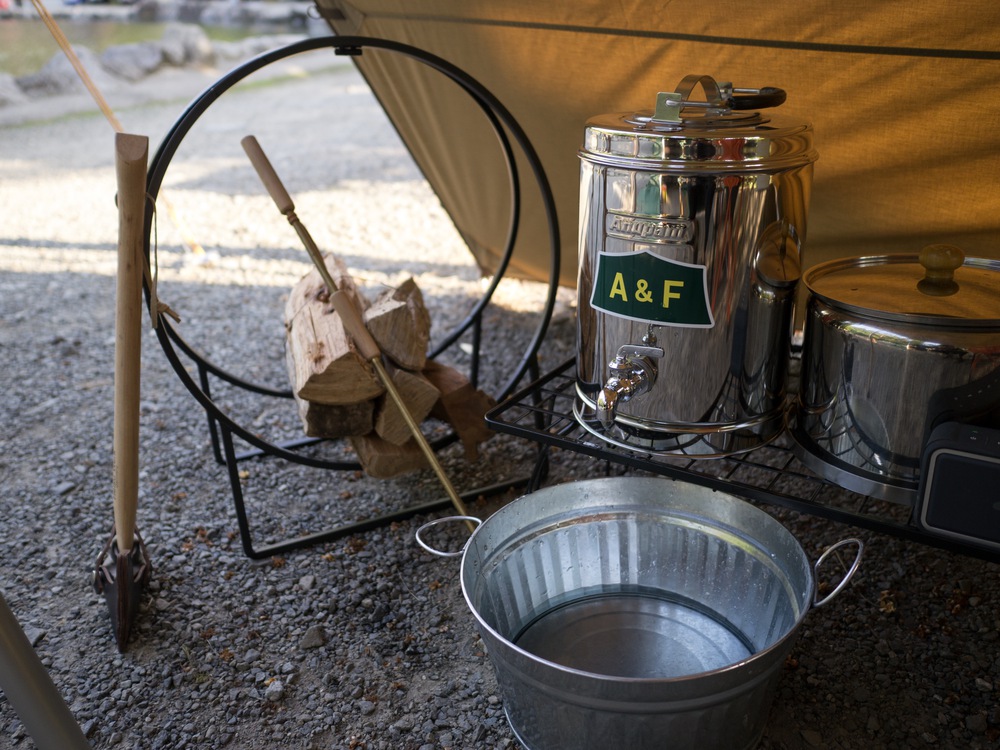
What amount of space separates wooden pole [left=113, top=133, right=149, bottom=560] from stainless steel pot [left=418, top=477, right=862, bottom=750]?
2.42 feet

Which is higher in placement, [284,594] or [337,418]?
[337,418]

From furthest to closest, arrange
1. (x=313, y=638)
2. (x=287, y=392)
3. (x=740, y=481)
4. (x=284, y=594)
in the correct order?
(x=287, y=392)
(x=284, y=594)
(x=313, y=638)
(x=740, y=481)

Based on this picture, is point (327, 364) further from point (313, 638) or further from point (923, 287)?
point (923, 287)

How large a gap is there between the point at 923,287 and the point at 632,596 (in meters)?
0.74

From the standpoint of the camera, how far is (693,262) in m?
1.24

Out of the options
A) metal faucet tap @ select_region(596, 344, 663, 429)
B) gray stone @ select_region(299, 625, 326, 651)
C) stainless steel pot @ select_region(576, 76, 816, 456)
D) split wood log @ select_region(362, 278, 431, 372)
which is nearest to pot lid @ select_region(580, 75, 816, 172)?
stainless steel pot @ select_region(576, 76, 816, 456)

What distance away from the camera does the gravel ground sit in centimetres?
145

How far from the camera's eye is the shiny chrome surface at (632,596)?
1.19 metres

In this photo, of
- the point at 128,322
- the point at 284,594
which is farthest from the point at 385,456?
the point at 128,322

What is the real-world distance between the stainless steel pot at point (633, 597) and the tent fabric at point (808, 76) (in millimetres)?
807

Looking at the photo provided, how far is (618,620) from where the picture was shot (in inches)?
60.6

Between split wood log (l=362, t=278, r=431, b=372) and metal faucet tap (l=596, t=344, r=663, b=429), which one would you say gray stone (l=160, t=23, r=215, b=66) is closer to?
split wood log (l=362, t=278, r=431, b=372)

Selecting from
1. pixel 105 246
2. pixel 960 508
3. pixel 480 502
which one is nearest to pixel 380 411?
pixel 480 502

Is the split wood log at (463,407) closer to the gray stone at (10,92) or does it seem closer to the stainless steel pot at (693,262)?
the stainless steel pot at (693,262)
